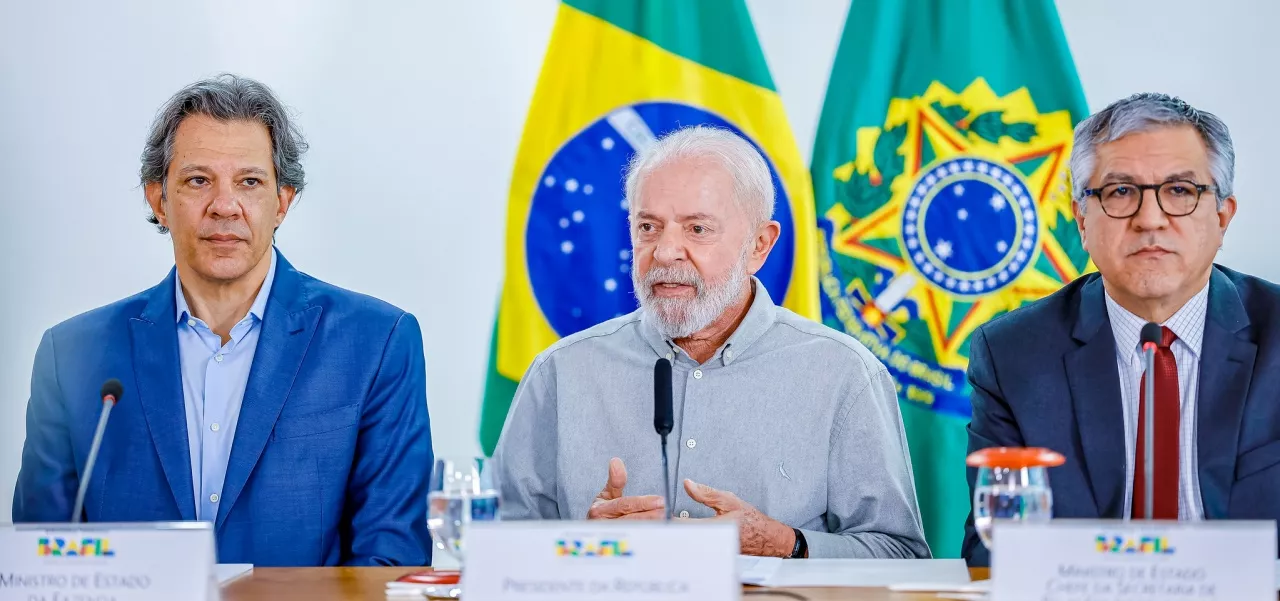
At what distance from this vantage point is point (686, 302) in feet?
8.58

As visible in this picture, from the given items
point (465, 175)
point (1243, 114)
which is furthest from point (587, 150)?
point (1243, 114)

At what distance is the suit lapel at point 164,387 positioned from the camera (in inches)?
98.0

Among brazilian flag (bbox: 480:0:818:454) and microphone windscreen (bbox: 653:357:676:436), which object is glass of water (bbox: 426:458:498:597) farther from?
brazilian flag (bbox: 480:0:818:454)

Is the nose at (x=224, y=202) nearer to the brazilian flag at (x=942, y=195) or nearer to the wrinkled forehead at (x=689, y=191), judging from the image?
the wrinkled forehead at (x=689, y=191)

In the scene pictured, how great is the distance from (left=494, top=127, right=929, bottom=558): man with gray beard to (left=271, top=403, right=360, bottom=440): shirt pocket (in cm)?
35

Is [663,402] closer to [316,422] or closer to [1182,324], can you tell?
[316,422]

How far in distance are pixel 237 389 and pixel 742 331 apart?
3.76ft

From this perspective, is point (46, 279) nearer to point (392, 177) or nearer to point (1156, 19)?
point (392, 177)

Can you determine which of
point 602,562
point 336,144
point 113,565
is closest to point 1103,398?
point 602,562

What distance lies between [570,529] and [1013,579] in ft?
1.84

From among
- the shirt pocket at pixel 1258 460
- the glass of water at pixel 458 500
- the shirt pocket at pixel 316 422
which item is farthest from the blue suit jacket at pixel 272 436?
the shirt pocket at pixel 1258 460

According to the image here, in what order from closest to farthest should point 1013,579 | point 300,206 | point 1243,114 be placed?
point 1013,579, point 1243,114, point 300,206

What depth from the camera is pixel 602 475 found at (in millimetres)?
2590

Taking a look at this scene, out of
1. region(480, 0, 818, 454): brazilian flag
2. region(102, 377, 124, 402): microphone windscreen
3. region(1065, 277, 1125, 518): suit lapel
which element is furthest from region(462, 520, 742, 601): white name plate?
region(480, 0, 818, 454): brazilian flag
